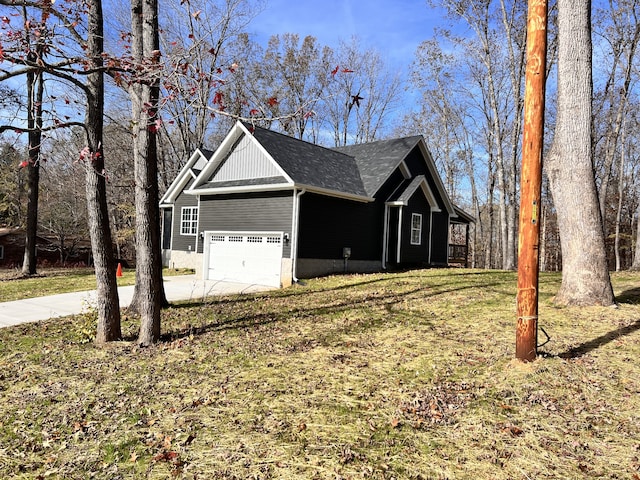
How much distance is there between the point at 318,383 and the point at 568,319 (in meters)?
4.27

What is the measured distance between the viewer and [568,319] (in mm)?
6590

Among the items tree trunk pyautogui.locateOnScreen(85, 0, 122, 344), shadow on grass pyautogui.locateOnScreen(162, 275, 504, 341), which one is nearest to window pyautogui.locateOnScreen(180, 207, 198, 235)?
shadow on grass pyautogui.locateOnScreen(162, 275, 504, 341)

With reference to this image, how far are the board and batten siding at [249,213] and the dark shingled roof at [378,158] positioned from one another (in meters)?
3.64

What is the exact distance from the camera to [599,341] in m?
5.57

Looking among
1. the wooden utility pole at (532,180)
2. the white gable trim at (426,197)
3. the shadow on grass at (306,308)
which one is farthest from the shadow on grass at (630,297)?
the white gable trim at (426,197)

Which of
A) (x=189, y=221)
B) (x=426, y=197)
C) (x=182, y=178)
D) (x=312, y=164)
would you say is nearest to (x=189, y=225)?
(x=189, y=221)

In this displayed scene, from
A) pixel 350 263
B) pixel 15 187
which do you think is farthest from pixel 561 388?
pixel 15 187

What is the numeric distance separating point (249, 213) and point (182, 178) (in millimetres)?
7386

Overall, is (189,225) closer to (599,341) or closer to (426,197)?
(426,197)

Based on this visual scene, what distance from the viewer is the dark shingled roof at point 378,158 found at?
16.5 metres

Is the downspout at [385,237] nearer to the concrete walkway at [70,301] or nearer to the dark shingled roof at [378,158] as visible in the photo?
the dark shingled roof at [378,158]

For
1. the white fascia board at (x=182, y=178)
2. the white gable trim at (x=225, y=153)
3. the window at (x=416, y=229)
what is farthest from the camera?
the white fascia board at (x=182, y=178)

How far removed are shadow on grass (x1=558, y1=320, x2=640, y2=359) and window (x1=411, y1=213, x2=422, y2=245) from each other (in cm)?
1133

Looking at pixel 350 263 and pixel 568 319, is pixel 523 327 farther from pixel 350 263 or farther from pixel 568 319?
pixel 350 263
